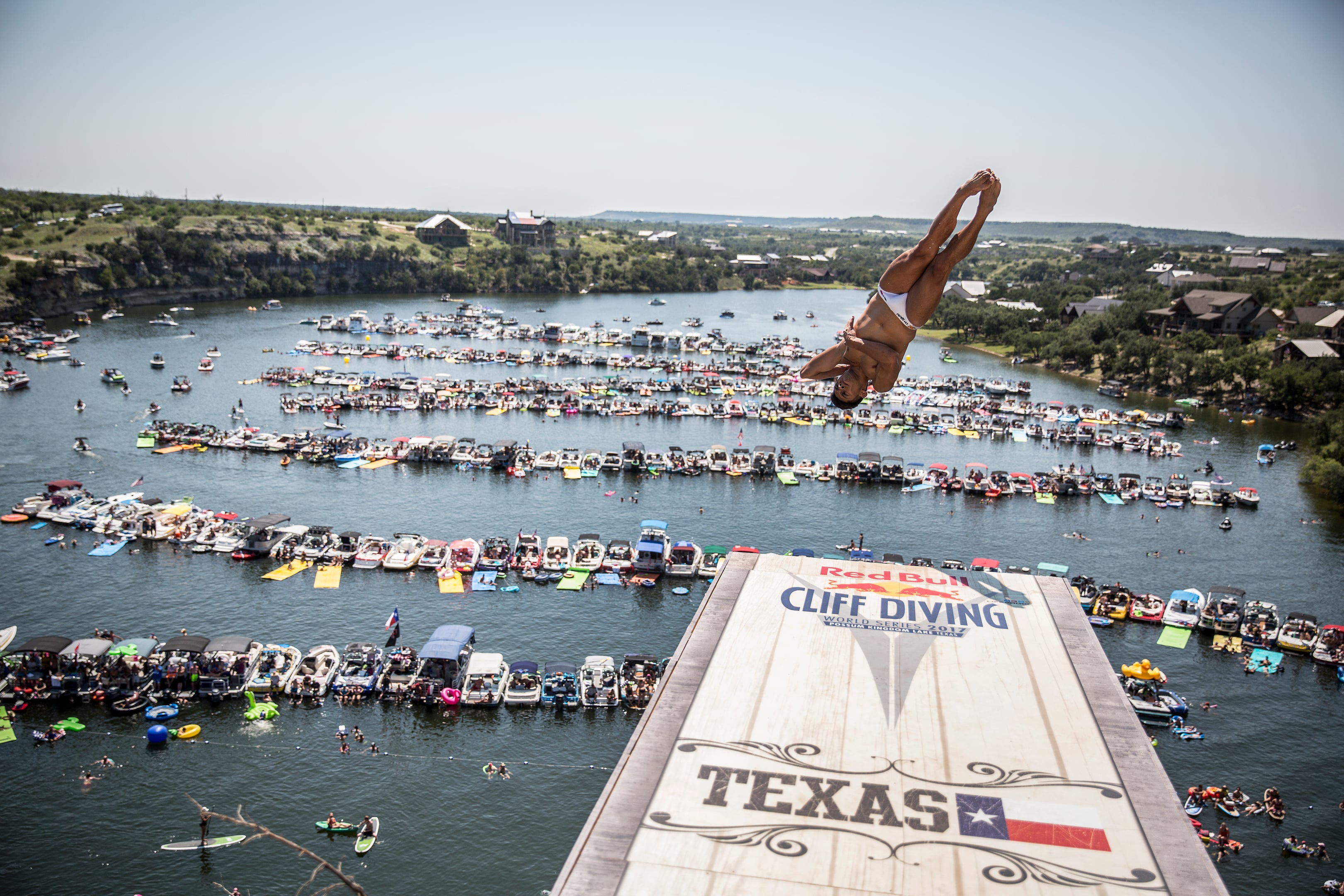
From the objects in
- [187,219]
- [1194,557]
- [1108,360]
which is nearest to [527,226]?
[187,219]

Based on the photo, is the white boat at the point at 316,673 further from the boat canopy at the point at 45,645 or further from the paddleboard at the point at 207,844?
the boat canopy at the point at 45,645

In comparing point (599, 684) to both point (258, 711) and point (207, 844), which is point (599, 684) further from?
point (207, 844)

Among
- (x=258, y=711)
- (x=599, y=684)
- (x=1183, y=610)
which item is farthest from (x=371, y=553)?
(x=1183, y=610)

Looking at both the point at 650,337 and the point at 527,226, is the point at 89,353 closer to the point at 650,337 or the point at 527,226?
the point at 650,337

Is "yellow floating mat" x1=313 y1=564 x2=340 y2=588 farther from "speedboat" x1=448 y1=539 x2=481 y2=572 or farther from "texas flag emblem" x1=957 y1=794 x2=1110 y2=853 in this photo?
"texas flag emblem" x1=957 y1=794 x2=1110 y2=853

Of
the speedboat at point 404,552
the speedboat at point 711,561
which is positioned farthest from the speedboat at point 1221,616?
the speedboat at point 404,552

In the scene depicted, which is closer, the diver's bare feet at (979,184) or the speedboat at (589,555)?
the diver's bare feet at (979,184)
